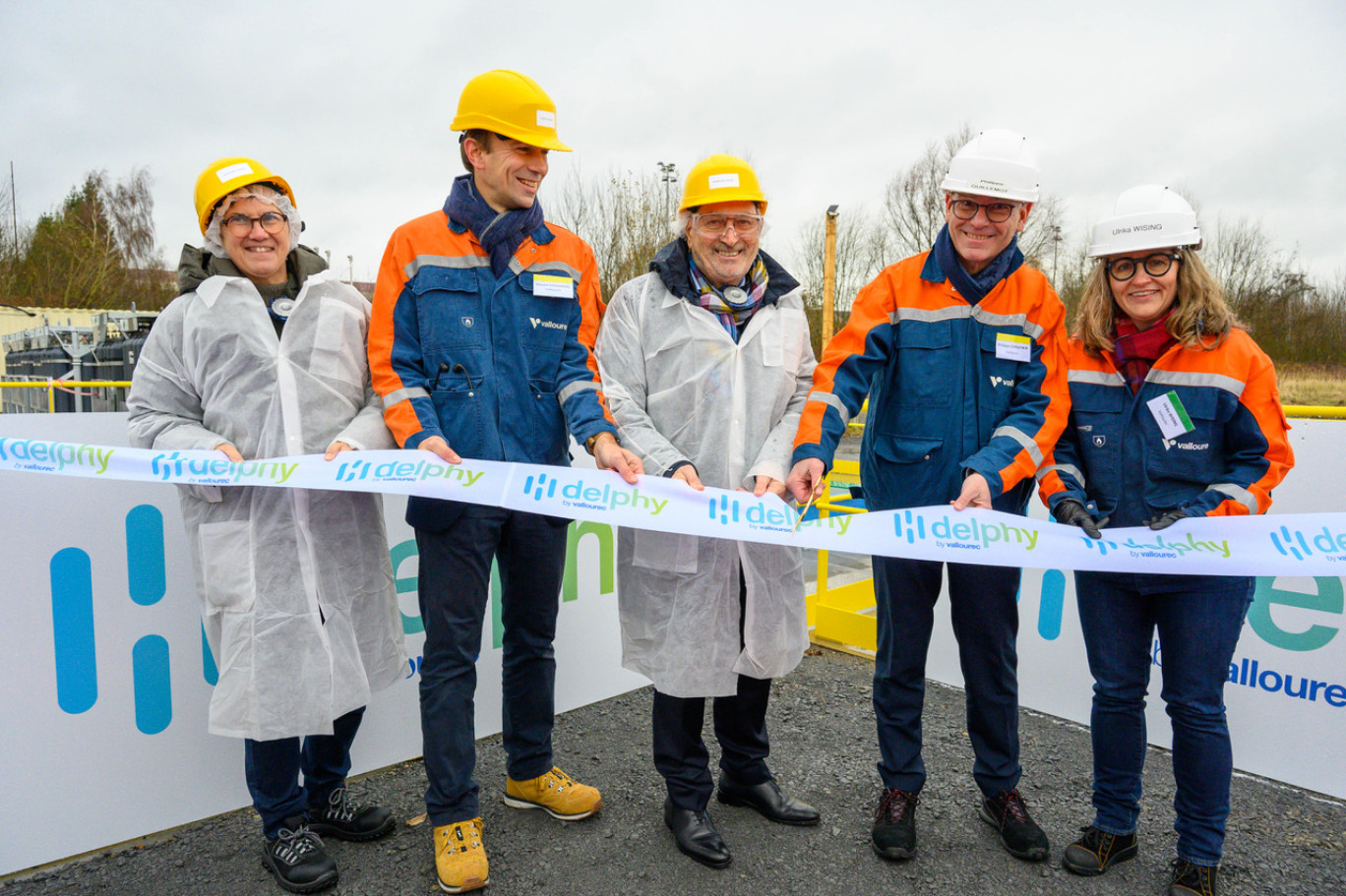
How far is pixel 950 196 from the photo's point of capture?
9.48ft

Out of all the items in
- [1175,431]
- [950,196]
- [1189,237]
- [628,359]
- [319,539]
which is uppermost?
[950,196]

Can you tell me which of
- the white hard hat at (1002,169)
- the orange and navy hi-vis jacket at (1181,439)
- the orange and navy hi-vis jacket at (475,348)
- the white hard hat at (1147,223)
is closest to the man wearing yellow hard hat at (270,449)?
the orange and navy hi-vis jacket at (475,348)

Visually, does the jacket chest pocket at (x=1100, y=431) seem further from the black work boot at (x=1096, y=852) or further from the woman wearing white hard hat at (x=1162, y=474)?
the black work boot at (x=1096, y=852)

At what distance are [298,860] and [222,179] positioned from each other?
2.31 metres

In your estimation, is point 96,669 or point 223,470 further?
point 96,669

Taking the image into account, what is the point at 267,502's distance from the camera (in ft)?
8.77

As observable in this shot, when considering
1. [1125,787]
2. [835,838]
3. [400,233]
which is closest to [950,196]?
[400,233]

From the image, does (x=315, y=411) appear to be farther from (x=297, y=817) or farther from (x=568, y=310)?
(x=297, y=817)

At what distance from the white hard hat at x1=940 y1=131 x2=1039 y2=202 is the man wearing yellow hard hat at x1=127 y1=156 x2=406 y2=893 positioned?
219 cm

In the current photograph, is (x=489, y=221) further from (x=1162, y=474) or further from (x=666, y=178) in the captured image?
(x=666, y=178)

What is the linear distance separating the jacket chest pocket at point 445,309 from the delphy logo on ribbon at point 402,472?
0.40m

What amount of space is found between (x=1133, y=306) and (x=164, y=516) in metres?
3.63

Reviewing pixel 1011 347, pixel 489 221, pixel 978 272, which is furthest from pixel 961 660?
pixel 489 221

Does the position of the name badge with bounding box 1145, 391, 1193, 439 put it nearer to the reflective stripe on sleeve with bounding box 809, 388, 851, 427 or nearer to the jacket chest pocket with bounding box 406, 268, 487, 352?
the reflective stripe on sleeve with bounding box 809, 388, 851, 427
